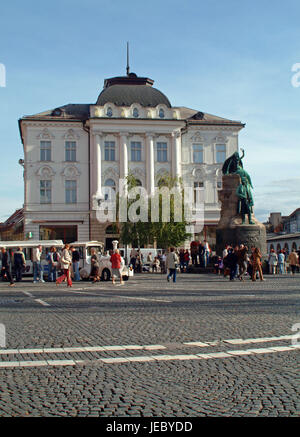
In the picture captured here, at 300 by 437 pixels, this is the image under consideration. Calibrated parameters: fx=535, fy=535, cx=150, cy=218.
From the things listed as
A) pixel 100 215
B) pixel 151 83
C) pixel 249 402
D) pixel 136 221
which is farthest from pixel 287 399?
pixel 151 83

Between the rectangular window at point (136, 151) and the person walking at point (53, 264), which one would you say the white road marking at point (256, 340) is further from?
the rectangular window at point (136, 151)

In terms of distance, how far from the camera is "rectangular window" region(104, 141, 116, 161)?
5662cm

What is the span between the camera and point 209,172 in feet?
194

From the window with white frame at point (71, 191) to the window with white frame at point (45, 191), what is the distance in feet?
6.10

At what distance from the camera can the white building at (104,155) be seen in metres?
55.1

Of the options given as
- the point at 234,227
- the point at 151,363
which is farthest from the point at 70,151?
the point at 151,363

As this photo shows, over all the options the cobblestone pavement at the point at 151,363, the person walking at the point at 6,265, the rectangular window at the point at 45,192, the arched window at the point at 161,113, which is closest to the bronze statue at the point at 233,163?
the person walking at the point at 6,265

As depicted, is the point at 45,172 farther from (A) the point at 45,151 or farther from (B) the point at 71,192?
(B) the point at 71,192

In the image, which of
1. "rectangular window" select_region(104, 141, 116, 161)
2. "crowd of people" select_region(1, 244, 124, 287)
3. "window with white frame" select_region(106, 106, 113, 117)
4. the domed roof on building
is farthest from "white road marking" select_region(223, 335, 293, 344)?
the domed roof on building

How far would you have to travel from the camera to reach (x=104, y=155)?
5653 cm

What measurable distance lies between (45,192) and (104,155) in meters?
7.29

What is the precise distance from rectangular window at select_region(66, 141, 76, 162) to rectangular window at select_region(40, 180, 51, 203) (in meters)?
3.59
